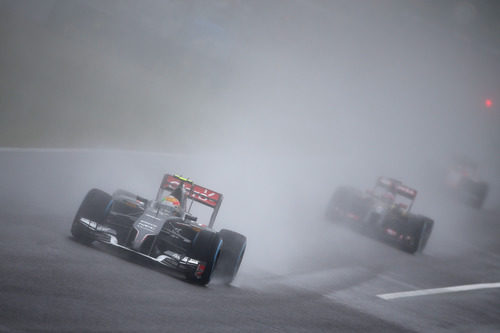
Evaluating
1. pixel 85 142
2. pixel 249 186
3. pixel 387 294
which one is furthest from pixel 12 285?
pixel 249 186

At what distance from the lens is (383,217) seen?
19.7 metres

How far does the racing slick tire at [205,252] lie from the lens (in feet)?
31.8

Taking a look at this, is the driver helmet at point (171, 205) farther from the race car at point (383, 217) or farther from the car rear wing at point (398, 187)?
the car rear wing at point (398, 187)

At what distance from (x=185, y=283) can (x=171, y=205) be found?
5.83 feet

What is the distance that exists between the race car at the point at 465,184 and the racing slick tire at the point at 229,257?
88.7ft

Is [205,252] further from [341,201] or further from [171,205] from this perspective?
[341,201]

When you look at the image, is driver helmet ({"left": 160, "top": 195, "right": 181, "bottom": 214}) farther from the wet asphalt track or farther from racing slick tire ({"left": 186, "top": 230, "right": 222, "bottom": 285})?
the wet asphalt track

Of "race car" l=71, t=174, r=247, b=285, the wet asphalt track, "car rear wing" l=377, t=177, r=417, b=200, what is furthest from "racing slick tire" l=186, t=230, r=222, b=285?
"car rear wing" l=377, t=177, r=417, b=200

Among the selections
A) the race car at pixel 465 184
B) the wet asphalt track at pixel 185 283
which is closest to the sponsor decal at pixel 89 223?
the wet asphalt track at pixel 185 283

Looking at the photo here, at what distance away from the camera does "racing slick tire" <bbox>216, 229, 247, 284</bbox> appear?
10.6 metres

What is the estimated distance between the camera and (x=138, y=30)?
106 feet

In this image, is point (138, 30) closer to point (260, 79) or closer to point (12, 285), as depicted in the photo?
point (260, 79)

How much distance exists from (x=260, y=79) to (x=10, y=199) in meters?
32.3

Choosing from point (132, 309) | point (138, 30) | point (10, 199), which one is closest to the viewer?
point (132, 309)
